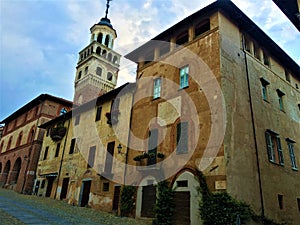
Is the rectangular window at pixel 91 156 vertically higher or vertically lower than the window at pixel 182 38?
lower

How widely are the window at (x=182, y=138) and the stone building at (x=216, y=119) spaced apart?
0.17 feet

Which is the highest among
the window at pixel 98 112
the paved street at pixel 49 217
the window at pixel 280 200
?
the window at pixel 98 112

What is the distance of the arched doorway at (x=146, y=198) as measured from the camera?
483 inches

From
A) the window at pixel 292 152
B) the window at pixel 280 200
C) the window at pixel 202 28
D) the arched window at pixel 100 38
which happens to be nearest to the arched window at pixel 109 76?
the arched window at pixel 100 38

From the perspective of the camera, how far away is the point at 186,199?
35.3 ft

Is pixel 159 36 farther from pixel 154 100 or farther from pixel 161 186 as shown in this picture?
pixel 161 186

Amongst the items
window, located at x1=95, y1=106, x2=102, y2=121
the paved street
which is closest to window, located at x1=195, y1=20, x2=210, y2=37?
window, located at x1=95, y1=106, x2=102, y2=121

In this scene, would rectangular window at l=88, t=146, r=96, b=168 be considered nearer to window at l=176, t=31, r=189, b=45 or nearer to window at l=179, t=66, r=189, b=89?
window at l=179, t=66, r=189, b=89

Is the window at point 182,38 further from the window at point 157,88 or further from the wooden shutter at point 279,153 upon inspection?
the wooden shutter at point 279,153

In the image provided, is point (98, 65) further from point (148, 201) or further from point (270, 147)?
point (270, 147)

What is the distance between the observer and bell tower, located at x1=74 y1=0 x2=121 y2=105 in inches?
1480

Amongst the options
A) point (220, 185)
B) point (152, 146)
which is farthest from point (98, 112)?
point (220, 185)

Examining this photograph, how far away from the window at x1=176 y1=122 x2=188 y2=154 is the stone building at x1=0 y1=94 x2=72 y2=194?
64.0 ft

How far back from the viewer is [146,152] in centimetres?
1366
